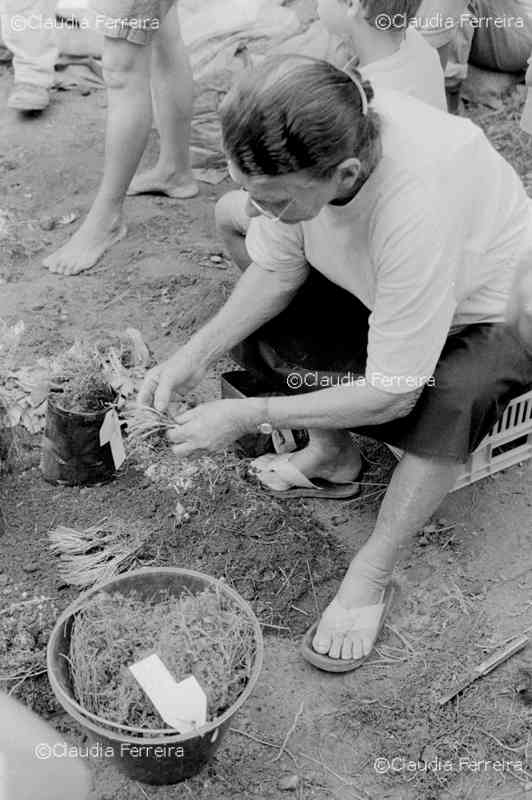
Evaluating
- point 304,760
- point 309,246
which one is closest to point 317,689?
point 304,760

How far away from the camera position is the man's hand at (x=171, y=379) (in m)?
2.69

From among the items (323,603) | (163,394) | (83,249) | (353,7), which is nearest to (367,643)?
(323,603)

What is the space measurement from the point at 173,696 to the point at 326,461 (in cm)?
109

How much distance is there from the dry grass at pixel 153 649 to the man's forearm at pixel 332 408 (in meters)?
0.45

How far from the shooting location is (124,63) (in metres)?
3.66

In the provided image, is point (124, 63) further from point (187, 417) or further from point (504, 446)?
point (504, 446)

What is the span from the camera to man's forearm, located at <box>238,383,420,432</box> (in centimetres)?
236

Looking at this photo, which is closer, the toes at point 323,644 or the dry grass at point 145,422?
the toes at point 323,644

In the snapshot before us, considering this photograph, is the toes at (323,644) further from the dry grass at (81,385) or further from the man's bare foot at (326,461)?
the dry grass at (81,385)

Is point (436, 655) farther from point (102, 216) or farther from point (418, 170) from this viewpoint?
point (102, 216)

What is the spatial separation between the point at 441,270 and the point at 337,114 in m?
0.43

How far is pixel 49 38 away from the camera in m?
5.22

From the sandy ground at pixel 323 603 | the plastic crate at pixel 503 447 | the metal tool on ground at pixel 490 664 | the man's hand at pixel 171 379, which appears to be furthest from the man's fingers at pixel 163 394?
the metal tool on ground at pixel 490 664

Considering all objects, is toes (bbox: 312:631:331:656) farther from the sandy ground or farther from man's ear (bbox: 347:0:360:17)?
man's ear (bbox: 347:0:360:17)
